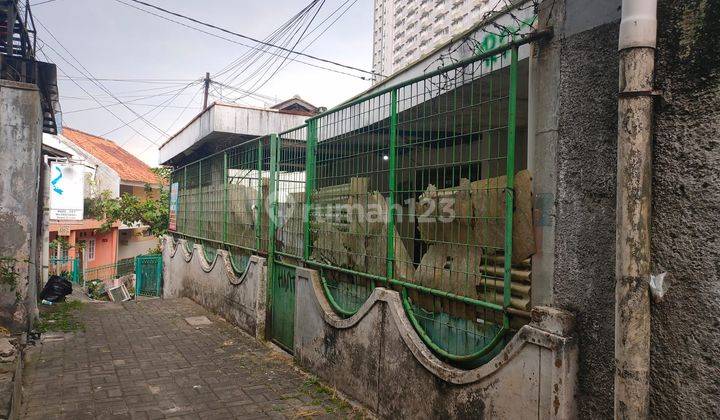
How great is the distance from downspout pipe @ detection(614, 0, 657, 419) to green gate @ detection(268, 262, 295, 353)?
454 centimetres

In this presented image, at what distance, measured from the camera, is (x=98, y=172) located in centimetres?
2444

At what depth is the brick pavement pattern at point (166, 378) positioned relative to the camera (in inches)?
178

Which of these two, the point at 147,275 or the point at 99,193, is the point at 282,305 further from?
the point at 99,193


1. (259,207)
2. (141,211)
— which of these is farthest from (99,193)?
(259,207)

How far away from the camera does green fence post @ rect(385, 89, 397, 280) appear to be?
14.0 feet

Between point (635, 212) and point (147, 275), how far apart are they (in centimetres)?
1581

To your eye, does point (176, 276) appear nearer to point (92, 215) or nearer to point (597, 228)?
point (597, 228)

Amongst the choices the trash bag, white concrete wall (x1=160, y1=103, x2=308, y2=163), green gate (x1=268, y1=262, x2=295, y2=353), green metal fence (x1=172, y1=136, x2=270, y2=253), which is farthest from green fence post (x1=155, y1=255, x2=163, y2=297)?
green gate (x1=268, y1=262, x2=295, y2=353)

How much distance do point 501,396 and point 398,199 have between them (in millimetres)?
1828

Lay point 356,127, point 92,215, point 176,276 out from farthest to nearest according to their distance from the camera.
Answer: point 92,215 → point 176,276 → point 356,127

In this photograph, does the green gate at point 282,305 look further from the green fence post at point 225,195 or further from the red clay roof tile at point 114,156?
the red clay roof tile at point 114,156

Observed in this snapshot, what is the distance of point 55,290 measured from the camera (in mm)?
10078

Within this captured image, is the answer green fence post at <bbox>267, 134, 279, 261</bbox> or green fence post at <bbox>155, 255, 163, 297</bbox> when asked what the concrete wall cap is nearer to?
green fence post at <bbox>267, 134, 279, 261</bbox>

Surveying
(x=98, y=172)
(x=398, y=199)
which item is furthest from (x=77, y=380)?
(x=98, y=172)
